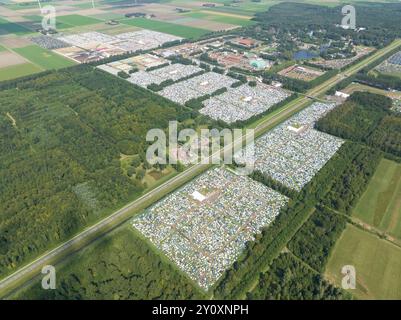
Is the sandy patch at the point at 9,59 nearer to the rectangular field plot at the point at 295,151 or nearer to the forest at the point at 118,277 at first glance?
the rectangular field plot at the point at 295,151

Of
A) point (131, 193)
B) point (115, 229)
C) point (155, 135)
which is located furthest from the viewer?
point (155, 135)

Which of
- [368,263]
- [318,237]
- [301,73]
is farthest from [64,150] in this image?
[301,73]

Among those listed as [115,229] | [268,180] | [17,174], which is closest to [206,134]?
[268,180]

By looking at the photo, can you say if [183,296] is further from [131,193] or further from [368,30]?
[368,30]

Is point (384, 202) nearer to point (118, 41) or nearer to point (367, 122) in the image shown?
point (367, 122)

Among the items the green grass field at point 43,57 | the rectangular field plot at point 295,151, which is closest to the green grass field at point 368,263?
the rectangular field plot at point 295,151

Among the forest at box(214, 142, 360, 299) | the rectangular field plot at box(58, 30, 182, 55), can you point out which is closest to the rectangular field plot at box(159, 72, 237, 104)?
the rectangular field plot at box(58, 30, 182, 55)

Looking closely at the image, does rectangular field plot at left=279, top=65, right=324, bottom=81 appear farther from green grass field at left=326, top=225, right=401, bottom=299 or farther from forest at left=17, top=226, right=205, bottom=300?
forest at left=17, top=226, right=205, bottom=300
